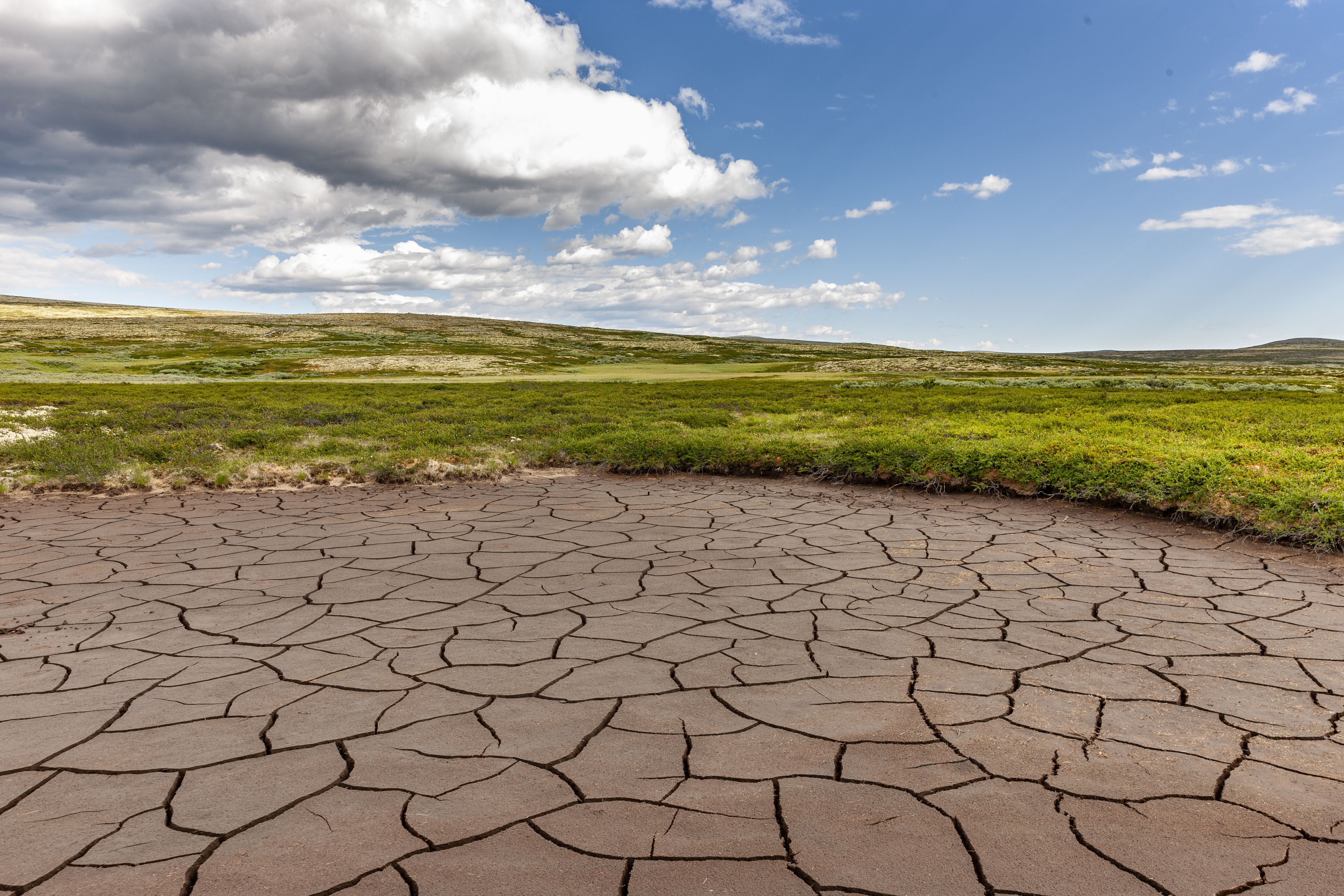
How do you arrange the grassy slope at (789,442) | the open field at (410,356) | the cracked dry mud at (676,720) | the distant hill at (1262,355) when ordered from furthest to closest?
the distant hill at (1262,355) < the open field at (410,356) < the grassy slope at (789,442) < the cracked dry mud at (676,720)

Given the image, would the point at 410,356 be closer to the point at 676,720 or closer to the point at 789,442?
the point at 789,442

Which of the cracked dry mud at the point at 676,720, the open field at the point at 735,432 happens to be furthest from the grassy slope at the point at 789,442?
the cracked dry mud at the point at 676,720

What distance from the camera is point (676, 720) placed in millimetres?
2809

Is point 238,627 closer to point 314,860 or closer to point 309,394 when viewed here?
point 314,860

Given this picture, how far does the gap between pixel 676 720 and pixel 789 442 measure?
6.76 meters

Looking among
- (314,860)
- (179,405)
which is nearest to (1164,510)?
(314,860)

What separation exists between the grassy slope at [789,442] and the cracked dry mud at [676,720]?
1172 millimetres

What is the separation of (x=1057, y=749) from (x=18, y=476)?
10.0 metres

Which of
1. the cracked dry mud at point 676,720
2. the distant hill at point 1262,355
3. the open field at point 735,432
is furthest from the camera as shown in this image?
the distant hill at point 1262,355

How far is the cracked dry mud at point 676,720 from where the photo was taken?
2.05 metres

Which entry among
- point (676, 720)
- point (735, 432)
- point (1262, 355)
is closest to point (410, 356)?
point (735, 432)

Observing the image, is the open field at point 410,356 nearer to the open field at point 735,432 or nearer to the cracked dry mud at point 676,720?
the open field at point 735,432

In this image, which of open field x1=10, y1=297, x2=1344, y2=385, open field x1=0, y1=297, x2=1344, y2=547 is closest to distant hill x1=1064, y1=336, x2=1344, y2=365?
open field x1=10, y1=297, x2=1344, y2=385

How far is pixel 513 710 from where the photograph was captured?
2.90m
